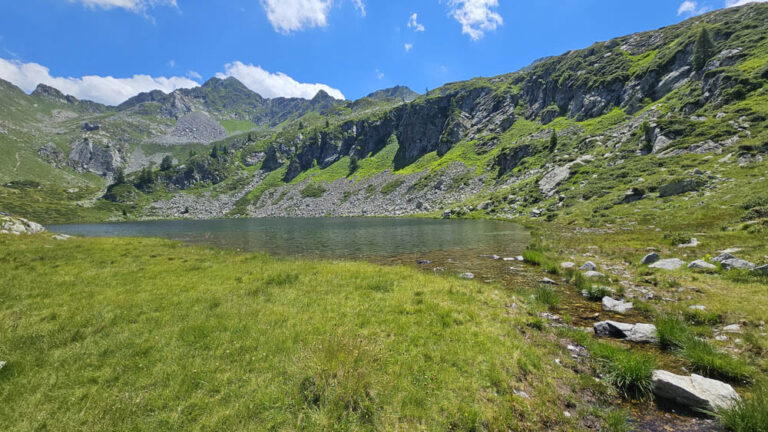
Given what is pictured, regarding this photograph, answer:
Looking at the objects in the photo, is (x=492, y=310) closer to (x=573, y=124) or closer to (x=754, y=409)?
(x=754, y=409)

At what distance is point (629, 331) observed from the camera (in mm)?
11086

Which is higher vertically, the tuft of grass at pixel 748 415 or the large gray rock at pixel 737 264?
the large gray rock at pixel 737 264

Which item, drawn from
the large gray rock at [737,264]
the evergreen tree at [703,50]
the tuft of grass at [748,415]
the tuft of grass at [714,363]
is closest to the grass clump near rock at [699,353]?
the tuft of grass at [714,363]

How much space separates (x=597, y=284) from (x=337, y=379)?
57.3 feet

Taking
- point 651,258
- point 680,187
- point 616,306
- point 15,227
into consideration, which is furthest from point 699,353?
point 15,227

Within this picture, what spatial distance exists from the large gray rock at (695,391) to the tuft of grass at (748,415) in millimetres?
329

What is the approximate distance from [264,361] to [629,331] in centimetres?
1361

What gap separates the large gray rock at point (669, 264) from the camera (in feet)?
59.4

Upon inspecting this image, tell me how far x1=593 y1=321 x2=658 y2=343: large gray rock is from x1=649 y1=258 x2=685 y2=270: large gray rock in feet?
35.0

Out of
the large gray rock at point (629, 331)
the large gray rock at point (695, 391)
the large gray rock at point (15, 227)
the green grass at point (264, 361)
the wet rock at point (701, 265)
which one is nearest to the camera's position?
the green grass at point (264, 361)

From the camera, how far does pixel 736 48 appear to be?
90062 millimetres

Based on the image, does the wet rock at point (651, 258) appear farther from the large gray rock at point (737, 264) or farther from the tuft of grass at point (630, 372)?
the tuft of grass at point (630, 372)

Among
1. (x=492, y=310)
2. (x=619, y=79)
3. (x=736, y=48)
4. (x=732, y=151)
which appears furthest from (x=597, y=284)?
(x=619, y=79)

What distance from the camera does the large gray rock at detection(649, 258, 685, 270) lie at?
1811 centimetres
